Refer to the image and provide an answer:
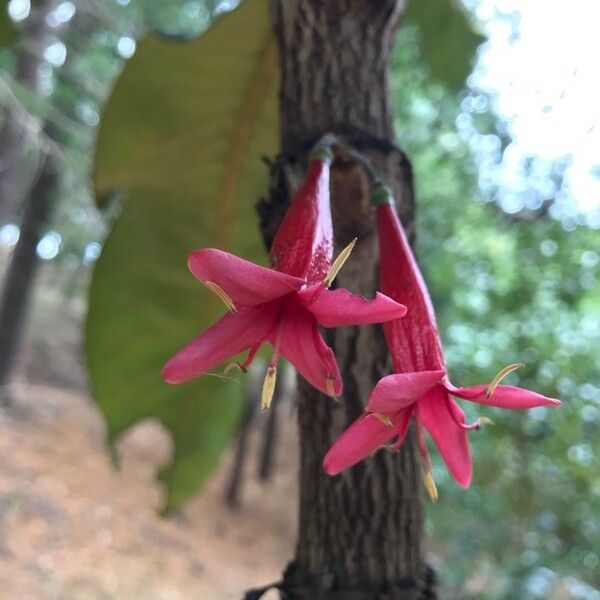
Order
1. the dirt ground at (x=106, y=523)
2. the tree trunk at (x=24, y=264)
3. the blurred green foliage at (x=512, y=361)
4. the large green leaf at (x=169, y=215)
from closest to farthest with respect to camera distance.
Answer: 1. the large green leaf at (x=169, y=215)
2. the blurred green foliage at (x=512, y=361)
3. the dirt ground at (x=106, y=523)
4. the tree trunk at (x=24, y=264)

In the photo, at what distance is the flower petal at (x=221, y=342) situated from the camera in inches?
13.4

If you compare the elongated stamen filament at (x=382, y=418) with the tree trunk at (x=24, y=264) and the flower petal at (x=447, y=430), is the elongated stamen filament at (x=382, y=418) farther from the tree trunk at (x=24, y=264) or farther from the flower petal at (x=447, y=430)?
the tree trunk at (x=24, y=264)

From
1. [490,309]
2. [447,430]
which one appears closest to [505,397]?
[447,430]

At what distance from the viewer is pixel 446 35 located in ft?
2.97

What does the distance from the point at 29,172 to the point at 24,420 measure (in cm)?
154

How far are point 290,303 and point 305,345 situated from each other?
2 centimetres

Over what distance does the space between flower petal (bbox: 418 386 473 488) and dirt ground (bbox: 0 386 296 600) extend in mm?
1734

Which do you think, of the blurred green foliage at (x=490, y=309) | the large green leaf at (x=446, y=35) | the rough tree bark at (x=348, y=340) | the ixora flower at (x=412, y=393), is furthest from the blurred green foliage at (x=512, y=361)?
the ixora flower at (x=412, y=393)

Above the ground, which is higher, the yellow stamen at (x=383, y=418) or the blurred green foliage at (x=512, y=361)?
the blurred green foliage at (x=512, y=361)

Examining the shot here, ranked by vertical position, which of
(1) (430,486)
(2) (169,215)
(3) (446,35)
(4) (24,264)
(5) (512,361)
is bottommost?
(1) (430,486)

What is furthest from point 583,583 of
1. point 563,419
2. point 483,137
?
point 483,137

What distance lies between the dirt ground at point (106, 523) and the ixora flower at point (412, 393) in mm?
1733

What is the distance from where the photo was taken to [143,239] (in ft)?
2.78

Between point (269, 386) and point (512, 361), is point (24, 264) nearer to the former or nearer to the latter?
point (512, 361)
